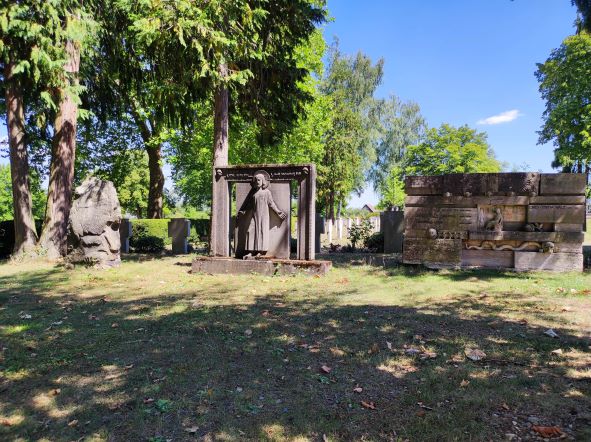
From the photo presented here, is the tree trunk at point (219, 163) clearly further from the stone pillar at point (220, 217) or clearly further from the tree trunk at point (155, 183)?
Result: the tree trunk at point (155, 183)

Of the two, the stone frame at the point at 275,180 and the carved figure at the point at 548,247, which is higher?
the stone frame at the point at 275,180

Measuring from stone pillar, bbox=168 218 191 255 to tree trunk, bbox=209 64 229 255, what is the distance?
4825 mm

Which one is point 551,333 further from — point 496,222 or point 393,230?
point 393,230

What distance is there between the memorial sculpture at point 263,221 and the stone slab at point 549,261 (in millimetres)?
4369

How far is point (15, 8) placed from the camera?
29.8 ft

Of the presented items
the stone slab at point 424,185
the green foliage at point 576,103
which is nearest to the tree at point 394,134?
the green foliage at point 576,103

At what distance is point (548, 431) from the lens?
2457 mm

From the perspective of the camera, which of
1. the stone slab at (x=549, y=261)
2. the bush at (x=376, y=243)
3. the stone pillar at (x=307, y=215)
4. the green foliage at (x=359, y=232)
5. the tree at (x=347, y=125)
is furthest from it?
the tree at (x=347, y=125)

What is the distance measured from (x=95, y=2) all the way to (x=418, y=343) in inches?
522

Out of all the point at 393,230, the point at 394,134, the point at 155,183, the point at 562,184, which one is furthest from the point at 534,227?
the point at 394,134

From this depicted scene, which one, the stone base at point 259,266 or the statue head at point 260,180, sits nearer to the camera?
the stone base at point 259,266

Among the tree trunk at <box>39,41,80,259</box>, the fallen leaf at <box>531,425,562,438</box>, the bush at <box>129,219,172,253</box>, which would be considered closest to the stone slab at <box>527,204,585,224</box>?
the fallen leaf at <box>531,425,562,438</box>

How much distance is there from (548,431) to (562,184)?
304 inches

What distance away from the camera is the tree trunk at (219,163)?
9.80 meters
